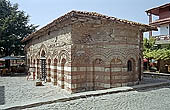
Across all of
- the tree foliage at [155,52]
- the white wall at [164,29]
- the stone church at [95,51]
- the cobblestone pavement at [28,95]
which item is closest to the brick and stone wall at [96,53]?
the stone church at [95,51]

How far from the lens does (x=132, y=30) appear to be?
801cm

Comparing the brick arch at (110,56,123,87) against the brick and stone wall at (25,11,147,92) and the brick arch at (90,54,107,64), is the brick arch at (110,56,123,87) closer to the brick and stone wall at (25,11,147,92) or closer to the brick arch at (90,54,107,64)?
the brick and stone wall at (25,11,147,92)

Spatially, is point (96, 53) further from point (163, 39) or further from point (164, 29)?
point (164, 29)

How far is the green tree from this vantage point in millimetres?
17716

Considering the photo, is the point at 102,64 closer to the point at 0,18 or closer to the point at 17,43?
the point at 17,43

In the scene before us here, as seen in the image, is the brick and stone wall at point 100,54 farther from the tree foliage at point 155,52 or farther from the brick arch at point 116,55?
the tree foliage at point 155,52

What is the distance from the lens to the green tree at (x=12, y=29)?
1772cm

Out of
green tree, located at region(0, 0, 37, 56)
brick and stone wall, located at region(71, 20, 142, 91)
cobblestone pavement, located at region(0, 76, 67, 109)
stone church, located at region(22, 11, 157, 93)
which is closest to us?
cobblestone pavement, located at region(0, 76, 67, 109)

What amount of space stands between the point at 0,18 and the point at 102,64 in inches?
711

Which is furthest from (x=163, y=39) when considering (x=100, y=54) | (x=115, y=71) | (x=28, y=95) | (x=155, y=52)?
(x=28, y=95)

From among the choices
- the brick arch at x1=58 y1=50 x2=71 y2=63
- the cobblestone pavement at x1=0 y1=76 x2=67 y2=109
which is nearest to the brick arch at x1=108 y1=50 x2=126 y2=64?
the brick arch at x1=58 y1=50 x2=71 y2=63

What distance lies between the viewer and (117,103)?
502 centimetres

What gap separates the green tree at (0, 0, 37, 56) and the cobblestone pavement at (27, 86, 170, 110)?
1523 centimetres

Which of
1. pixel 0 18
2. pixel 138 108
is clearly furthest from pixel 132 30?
pixel 0 18
